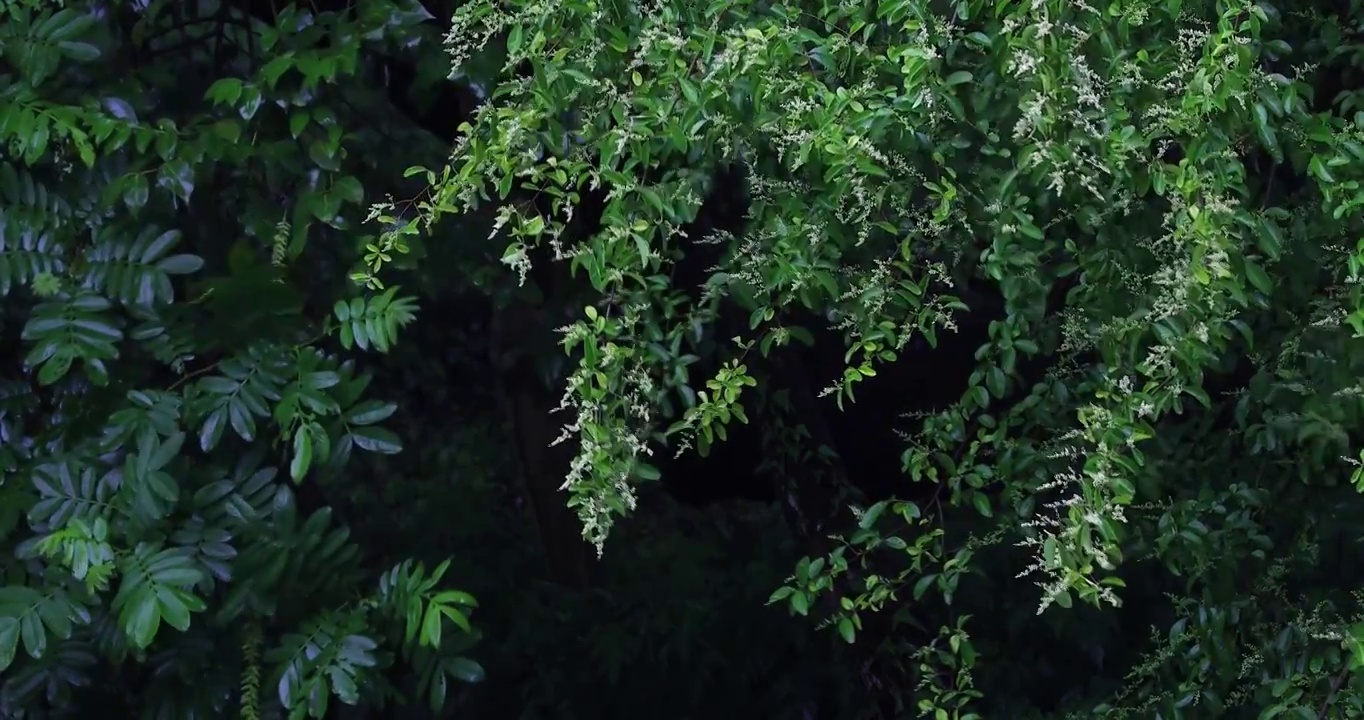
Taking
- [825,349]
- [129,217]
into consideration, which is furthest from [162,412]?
[825,349]

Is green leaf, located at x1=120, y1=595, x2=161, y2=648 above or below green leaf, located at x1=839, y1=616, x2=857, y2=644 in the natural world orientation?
above

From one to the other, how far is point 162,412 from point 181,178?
324mm

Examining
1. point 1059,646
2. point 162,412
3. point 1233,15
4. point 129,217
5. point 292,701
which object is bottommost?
point 1059,646

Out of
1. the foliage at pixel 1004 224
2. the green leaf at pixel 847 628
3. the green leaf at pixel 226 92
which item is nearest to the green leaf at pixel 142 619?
the foliage at pixel 1004 224

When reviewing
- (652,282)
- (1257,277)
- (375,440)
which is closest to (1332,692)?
(1257,277)

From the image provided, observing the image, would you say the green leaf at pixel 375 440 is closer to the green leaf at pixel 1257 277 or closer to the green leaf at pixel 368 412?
the green leaf at pixel 368 412

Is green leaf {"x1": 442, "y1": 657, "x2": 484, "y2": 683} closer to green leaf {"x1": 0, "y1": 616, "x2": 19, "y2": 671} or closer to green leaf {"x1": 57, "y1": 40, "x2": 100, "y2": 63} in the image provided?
green leaf {"x1": 0, "y1": 616, "x2": 19, "y2": 671}

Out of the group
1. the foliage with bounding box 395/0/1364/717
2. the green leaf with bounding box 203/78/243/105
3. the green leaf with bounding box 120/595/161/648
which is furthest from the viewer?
the green leaf with bounding box 203/78/243/105

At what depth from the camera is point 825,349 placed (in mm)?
3375

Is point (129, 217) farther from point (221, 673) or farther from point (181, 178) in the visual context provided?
point (221, 673)

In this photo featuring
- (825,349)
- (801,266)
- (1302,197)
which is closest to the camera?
(801,266)

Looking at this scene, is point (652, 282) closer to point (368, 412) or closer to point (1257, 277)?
point (368, 412)

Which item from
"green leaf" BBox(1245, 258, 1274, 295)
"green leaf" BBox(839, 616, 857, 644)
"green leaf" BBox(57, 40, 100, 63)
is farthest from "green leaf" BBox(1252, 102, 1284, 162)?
"green leaf" BBox(57, 40, 100, 63)

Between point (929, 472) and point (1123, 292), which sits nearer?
point (1123, 292)
